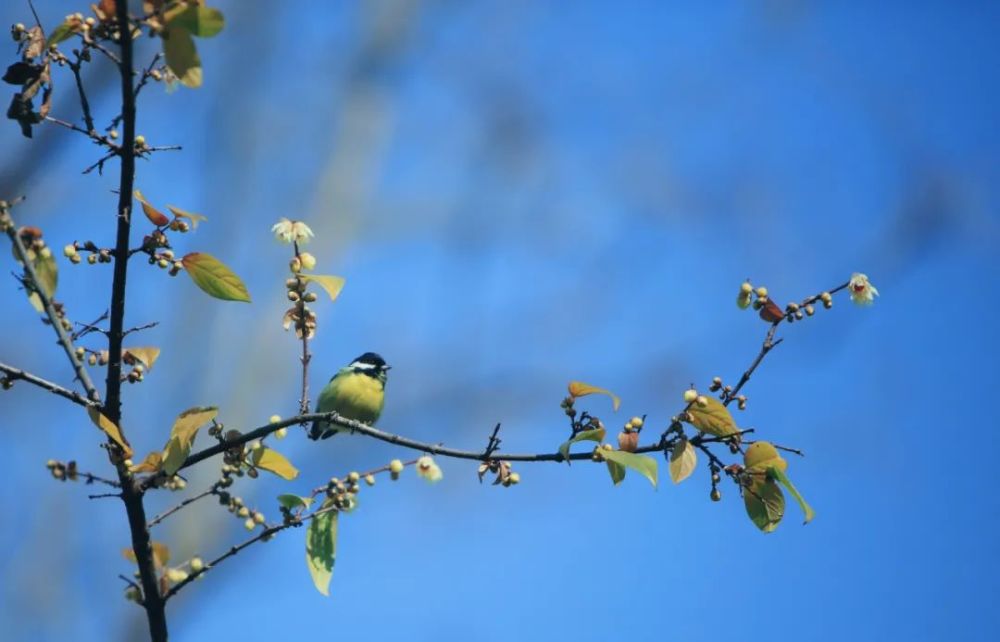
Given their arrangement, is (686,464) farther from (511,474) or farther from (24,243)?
(24,243)

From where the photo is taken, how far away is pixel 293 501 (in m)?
1.83

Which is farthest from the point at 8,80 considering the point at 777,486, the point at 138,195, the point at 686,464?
the point at 777,486

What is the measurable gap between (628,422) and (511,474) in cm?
27

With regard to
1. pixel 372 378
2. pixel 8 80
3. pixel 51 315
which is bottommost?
pixel 51 315

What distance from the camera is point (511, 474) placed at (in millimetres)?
1864

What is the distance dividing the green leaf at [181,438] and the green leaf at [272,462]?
122 millimetres

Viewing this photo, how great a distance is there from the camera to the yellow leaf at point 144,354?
1.94 meters

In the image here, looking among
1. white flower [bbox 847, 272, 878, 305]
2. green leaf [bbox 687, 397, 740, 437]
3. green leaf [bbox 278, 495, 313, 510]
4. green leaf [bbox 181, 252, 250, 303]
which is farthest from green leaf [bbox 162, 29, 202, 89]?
white flower [bbox 847, 272, 878, 305]

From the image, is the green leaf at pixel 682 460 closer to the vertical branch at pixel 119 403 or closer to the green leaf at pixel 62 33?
the vertical branch at pixel 119 403

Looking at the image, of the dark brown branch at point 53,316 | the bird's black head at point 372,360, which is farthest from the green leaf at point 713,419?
the bird's black head at point 372,360

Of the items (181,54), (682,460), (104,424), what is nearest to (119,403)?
(104,424)

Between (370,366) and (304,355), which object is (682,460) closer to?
(304,355)

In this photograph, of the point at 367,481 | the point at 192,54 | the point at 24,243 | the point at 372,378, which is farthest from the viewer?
the point at 372,378

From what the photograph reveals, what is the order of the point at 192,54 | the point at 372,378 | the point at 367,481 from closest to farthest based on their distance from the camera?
1. the point at 192,54
2. the point at 367,481
3. the point at 372,378
